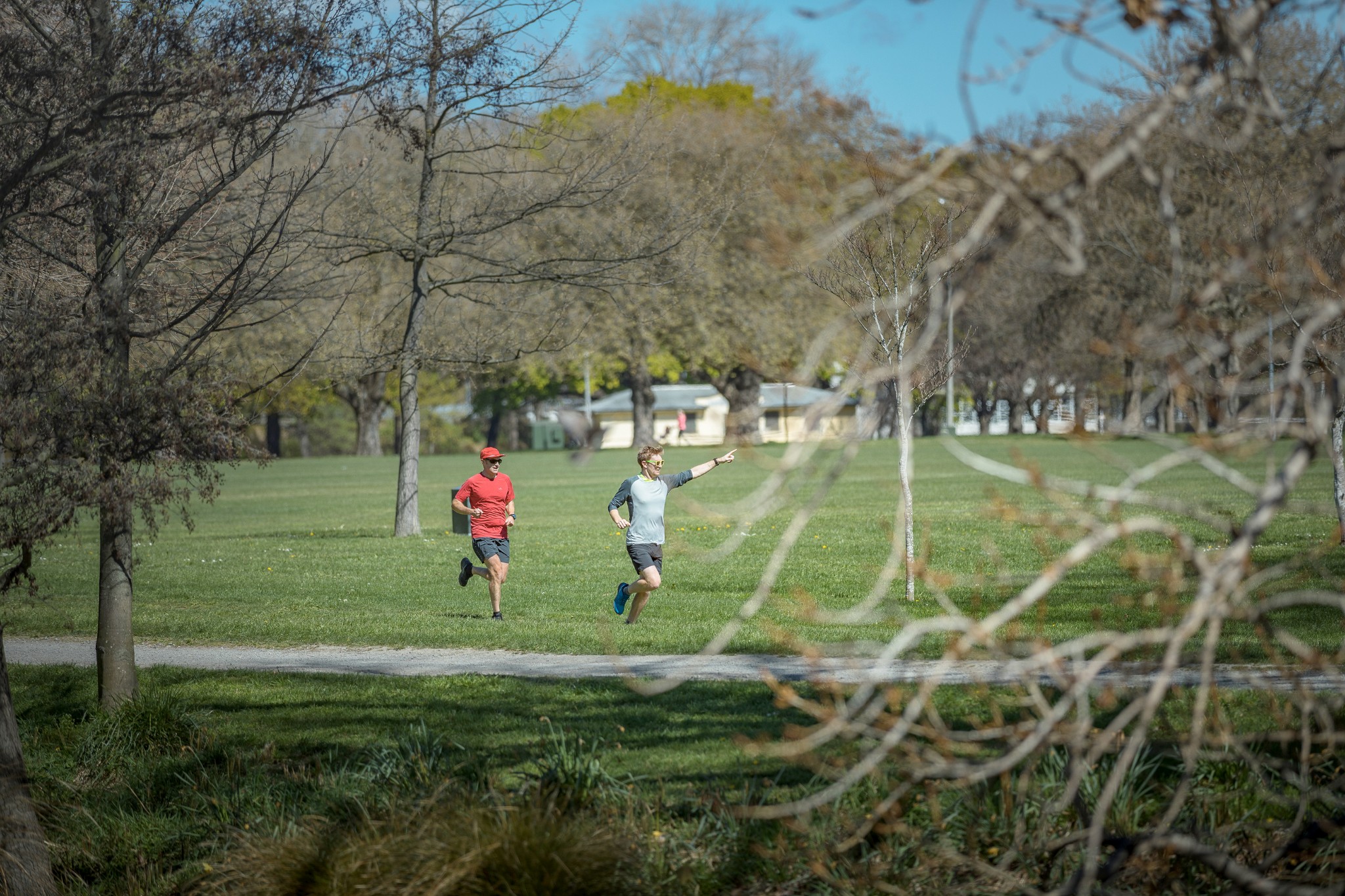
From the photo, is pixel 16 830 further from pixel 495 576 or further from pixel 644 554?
pixel 495 576

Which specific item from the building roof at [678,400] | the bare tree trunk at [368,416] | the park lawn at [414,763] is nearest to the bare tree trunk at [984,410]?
the building roof at [678,400]

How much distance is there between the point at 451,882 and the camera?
550 cm

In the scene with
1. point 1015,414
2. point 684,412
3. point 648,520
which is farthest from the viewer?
point 684,412

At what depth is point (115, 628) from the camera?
857cm

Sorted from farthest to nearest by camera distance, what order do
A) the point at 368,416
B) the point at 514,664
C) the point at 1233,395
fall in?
the point at 368,416, the point at 514,664, the point at 1233,395

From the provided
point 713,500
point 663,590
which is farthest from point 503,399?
point 663,590

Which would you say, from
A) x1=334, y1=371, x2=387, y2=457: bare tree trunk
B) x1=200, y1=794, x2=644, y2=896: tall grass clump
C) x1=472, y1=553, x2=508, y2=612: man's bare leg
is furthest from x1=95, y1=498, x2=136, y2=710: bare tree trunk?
x1=334, y1=371, x2=387, y2=457: bare tree trunk

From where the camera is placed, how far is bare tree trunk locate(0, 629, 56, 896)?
6.45 metres

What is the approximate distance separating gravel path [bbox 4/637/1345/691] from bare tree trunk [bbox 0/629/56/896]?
3149 millimetres

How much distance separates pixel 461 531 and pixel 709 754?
14.6 metres

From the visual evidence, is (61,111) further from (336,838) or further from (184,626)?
(184,626)

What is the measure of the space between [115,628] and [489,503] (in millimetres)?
4276

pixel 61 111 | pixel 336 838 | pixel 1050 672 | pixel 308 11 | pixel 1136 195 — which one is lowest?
pixel 336 838

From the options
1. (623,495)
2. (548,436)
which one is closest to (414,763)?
(623,495)
